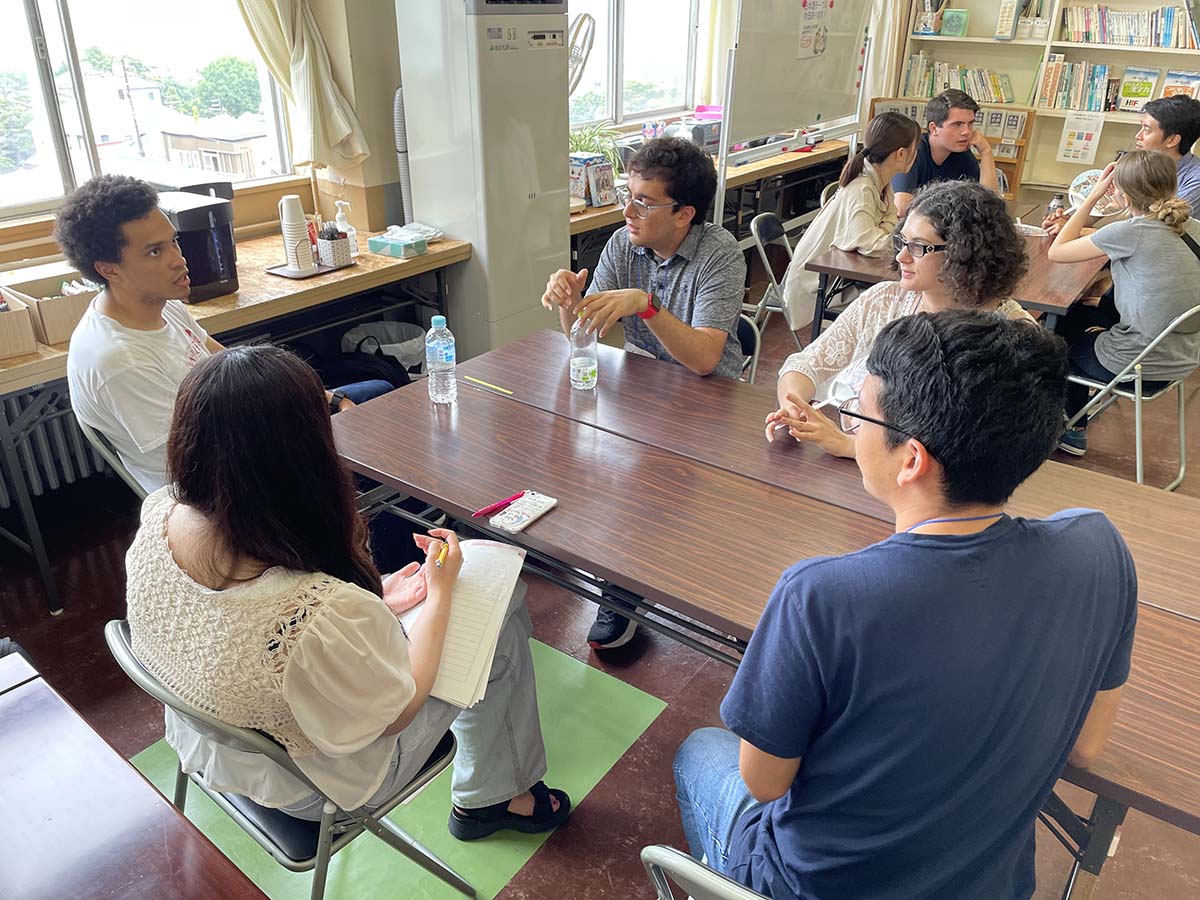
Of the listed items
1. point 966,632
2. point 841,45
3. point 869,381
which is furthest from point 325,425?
point 841,45

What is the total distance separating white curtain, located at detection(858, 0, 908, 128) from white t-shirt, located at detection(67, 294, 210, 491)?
4.98 metres

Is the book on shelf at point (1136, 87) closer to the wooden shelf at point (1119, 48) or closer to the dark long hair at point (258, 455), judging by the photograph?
the wooden shelf at point (1119, 48)

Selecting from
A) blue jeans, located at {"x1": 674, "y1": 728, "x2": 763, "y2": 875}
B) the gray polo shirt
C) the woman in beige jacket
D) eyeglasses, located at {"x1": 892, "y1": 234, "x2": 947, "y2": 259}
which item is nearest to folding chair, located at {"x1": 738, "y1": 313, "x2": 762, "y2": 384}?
the gray polo shirt

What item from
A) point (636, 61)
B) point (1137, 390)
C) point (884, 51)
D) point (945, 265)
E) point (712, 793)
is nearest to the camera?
point (712, 793)

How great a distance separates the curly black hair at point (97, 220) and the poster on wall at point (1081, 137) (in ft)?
18.9

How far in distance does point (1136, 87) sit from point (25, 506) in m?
6.33

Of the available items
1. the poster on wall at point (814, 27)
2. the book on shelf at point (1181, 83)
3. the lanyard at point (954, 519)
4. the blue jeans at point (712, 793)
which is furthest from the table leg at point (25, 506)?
the book on shelf at point (1181, 83)

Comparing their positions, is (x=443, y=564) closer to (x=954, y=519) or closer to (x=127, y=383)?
(x=954, y=519)

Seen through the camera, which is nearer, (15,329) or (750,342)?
(15,329)

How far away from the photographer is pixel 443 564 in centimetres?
135

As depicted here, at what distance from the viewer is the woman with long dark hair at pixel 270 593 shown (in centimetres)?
101

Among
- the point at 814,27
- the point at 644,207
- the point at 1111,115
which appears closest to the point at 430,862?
the point at 644,207

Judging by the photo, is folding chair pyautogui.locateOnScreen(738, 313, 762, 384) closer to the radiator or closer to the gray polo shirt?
the gray polo shirt

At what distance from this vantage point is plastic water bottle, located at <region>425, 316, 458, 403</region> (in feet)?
6.39
